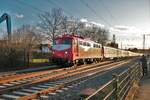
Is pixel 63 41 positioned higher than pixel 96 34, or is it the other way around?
pixel 96 34

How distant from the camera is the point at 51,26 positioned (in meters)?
65.2

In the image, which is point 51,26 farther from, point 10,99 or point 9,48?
point 10,99

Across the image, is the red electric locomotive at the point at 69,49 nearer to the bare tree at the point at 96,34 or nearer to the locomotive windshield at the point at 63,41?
the locomotive windshield at the point at 63,41

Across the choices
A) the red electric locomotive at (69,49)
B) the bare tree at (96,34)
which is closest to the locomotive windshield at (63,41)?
the red electric locomotive at (69,49)

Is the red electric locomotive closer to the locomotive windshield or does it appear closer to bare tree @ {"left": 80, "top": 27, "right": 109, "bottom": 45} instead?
the locomotive windshield

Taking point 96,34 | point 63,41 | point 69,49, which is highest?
point 96,34

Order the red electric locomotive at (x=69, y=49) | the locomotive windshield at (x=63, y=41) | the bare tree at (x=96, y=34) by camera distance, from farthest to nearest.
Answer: the bare tree at (x=96, y=34) → the locomotive windshield at (x=63, y=41) → the red electric locomotive at (x=69, y=49)

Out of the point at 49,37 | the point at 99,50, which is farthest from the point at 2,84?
the point at 49,37

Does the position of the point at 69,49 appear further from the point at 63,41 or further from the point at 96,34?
the point at 96,34

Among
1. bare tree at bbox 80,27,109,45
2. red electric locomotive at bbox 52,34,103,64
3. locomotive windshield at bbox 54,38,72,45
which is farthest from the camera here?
bare tree at bbox 80,27,109,45

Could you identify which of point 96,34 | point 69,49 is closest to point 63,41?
point 69,49

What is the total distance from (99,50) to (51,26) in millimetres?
28877

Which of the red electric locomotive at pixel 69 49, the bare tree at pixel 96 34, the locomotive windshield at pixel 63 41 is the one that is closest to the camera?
the red electric locomotive at pixel 69 49

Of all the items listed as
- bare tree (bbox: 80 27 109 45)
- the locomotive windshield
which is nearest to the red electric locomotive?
the locomotive windshield
